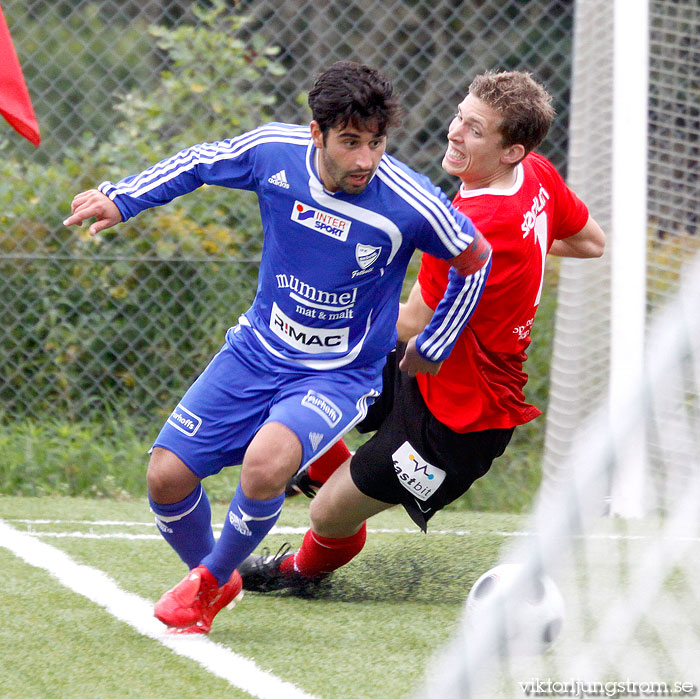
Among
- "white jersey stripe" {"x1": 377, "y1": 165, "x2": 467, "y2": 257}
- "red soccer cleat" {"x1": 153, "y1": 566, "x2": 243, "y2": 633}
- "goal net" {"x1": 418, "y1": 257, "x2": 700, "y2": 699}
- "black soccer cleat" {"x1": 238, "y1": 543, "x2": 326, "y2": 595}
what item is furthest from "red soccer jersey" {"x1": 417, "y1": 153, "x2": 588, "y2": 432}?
"goal net" {"x1": 418, "y1": 257, "x2": 700, "y2": 699}

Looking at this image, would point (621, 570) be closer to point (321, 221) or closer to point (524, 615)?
point (524, 615)

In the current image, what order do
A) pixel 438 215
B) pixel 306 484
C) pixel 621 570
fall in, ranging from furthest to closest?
pixel 306 484
pixel 438 215
pixel 621 570

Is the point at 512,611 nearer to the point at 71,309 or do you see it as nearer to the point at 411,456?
the point at 411,456

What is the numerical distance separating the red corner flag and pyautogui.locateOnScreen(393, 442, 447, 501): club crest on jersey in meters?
2.31

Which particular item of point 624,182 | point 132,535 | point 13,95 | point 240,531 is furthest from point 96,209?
point 624,182

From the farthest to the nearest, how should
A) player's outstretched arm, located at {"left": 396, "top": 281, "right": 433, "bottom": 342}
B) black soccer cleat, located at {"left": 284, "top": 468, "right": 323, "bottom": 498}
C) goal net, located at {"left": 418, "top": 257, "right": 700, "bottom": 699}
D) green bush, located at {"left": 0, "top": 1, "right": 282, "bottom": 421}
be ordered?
1. green bush, located at {"left": 0, "top": 1, "right": 282, "bottom": 421}
2. black soccer cleat, located at {"left": 284, "top": 468, "right": 323, "bottom": 498}
3. player's outstretched arm, located at {"left": 396, "top": 281, "right": 433, "bottom": 342}
4. goal net, located at {"left": 418, "top": 257, "right": 700, "bottom": 699}

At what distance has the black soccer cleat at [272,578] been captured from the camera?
11.8 ft

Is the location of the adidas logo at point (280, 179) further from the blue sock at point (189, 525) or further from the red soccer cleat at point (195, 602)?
the red soccer cleat at point (195, 602)

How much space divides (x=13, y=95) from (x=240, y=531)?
2.57m

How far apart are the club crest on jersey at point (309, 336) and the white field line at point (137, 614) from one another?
92cm

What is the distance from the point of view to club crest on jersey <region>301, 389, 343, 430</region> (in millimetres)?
3066

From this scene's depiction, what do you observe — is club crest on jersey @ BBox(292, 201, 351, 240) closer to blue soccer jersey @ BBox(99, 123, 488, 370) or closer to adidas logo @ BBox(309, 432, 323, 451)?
blue soccer jersey @ BBox(99, 123, 488, 370)

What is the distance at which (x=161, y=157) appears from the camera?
5.66m

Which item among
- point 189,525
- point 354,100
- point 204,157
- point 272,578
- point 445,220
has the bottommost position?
point 272,578
